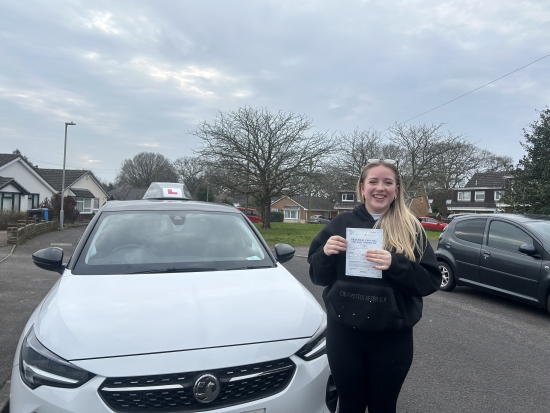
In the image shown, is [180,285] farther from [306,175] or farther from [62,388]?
[306,175]

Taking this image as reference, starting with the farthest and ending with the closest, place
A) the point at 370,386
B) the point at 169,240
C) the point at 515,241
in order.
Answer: the point at 515,241
the point at 169,240
the point at 370,386

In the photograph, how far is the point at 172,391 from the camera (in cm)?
215

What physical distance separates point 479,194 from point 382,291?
58517 mm

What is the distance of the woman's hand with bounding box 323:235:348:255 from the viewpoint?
212cm

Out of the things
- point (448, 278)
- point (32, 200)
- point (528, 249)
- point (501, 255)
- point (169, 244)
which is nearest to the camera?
point (169, 244)

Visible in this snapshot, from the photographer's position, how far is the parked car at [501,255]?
656 cm

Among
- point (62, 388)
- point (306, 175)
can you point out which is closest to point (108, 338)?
point (62, 388)

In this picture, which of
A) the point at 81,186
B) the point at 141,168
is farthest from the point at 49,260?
the point at 141,168

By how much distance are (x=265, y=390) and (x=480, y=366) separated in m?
3.09

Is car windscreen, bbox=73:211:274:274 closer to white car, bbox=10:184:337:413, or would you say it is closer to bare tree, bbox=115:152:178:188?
white car, bbox=10:184:337:413

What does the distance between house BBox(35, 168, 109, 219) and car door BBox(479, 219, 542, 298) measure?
41.6m

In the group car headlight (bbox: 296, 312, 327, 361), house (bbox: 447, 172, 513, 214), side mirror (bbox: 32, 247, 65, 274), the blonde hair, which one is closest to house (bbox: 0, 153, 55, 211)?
side mirror (bbox: 32, 247, 65, 274)

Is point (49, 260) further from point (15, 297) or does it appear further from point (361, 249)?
point (15, 297)

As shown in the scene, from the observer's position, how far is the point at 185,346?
2.27 metres
